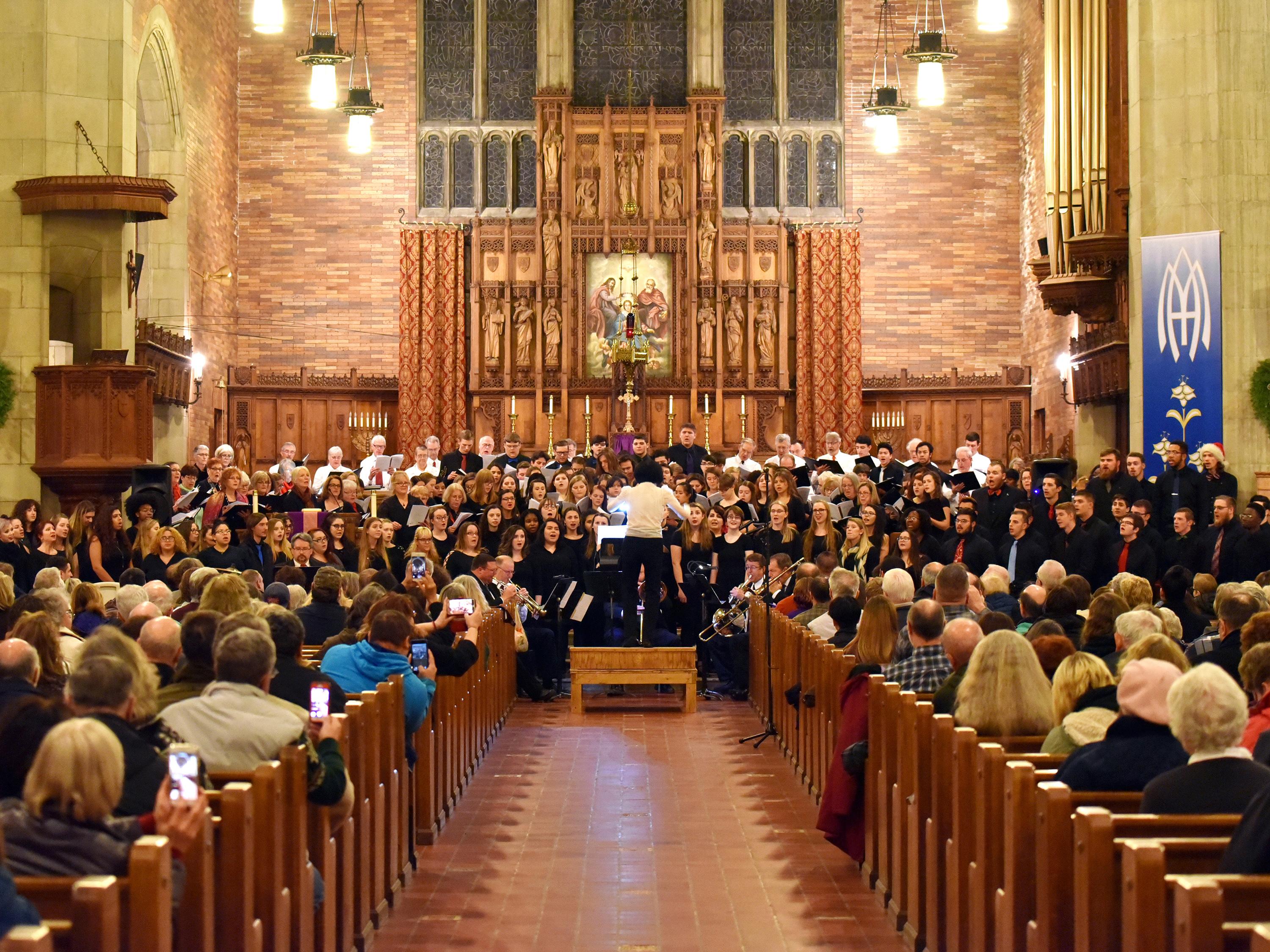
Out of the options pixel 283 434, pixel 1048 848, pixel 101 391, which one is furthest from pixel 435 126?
pixel 1048 848

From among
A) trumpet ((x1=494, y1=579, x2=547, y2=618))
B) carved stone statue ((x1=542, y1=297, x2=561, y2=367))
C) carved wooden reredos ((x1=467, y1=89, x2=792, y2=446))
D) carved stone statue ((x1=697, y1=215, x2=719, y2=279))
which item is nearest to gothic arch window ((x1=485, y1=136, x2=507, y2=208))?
carved wooden reredos ((x1=467, y1=89, x2=792, y2=446))

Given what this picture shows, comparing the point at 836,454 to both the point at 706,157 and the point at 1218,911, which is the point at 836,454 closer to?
the point at 706,157

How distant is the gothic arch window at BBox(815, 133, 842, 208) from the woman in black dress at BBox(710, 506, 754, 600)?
33.7ft

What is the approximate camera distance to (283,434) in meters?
21.7

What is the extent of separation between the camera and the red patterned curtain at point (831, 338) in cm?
2156

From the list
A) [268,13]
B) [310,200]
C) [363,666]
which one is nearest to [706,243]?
[310,200]

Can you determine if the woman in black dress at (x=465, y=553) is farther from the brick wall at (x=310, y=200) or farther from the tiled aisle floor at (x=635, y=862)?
the brick wall at (x=310, y=200)

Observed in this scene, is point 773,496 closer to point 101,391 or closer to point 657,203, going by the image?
point 101,391

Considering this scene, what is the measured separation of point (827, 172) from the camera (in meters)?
22.2

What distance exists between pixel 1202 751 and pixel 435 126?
763 inches

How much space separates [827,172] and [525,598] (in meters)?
11.9

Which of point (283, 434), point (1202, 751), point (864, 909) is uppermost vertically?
point (283, 434)

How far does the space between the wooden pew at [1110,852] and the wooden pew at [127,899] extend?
2.06 meters

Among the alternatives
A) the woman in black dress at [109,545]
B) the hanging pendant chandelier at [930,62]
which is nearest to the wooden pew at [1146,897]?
the woman in black dress at [109,545]
